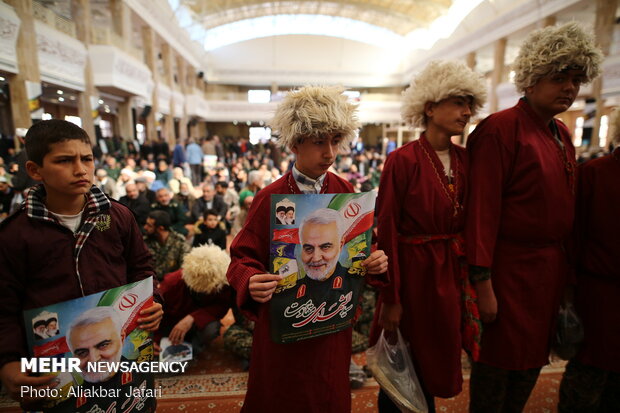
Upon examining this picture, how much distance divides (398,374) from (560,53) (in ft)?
5.48

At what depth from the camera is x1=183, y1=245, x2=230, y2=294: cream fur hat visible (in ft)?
9.15

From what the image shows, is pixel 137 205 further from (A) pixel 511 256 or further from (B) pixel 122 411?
(A) pixel 511 256

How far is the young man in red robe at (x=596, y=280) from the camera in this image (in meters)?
1.72

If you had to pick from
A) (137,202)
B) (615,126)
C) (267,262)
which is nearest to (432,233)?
(267,262)

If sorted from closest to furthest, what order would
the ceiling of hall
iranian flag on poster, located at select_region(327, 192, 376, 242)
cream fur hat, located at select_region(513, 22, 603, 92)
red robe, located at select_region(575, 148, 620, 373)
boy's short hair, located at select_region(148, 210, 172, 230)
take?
iranian flag on poster, located at select_region(327, 192, 376, 242)
cream fur hat, located at select_region(513, 22, 603, 92)
red robe, located at select_region(575, 148, 620, 373)
boy's short hair, located at select_region(148, 210, 172, 230)
the ceiling of hall

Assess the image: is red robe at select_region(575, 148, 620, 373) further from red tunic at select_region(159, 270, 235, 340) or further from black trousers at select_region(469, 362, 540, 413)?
red tunic at select_region(159, 270, 235, 340)

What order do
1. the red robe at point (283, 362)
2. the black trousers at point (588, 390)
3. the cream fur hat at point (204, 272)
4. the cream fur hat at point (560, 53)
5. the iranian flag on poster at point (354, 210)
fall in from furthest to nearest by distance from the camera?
the cream fur hat at point (204, 272) → the black trousers at point (588, 390) → the cream fur hat at point (560, 53) → the red robe at point (283, 362) → the iranian flag on poster at point (354, 210)

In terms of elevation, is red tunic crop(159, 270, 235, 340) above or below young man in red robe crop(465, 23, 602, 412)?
below

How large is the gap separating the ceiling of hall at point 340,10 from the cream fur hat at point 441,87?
20.9 meters

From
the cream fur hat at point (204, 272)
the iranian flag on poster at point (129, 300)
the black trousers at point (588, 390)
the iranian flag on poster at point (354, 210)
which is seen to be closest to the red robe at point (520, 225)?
the black trousers at point (588, 390)

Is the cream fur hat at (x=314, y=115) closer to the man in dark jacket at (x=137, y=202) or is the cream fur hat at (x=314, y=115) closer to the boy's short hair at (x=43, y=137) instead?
the boy's short hair at (x=43, y=137)

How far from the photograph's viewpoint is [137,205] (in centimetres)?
541

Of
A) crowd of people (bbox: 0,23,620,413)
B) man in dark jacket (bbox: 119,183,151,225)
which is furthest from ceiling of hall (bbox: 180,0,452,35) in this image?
crowd of people (bbox: 0,23,620,413)

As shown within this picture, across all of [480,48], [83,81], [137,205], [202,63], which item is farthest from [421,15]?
[137,205]
